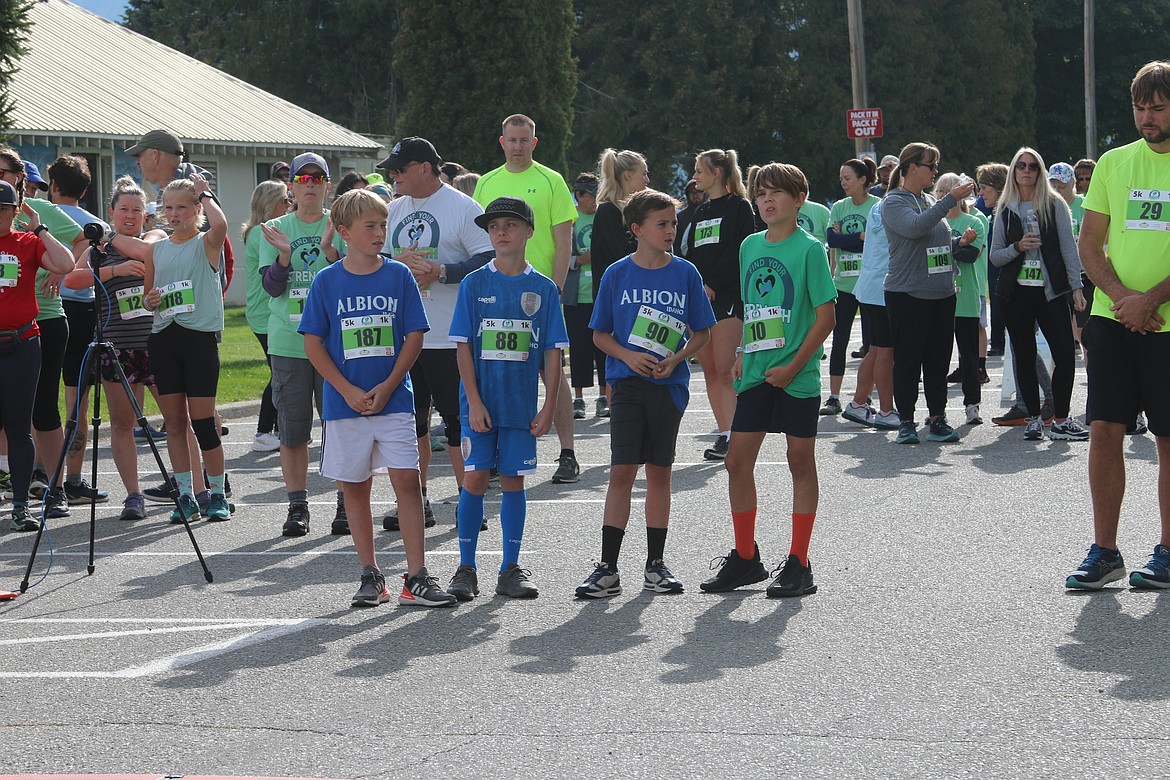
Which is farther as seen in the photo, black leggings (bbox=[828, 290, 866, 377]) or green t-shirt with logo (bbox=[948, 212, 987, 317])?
black leggings (bbox=[828, 290, 866, 377])

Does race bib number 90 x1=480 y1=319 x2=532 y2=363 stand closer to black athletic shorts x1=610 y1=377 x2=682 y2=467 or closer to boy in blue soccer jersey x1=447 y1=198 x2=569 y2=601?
boy in blue soccer jersey x1=447 y1=198 x2=569 y2=601

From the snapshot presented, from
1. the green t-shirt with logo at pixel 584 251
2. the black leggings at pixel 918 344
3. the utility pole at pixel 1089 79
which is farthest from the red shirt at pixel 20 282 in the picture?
the utility pole at pixel 1089 79

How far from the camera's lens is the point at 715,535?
331 inches

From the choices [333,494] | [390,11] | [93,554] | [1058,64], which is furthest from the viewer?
[1058,64]

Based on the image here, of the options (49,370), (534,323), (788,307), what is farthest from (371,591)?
(49,370)

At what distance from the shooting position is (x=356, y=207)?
6.94 metres

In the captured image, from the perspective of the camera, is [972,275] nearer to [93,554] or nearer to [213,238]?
[213,238]

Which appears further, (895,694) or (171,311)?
(171,311)

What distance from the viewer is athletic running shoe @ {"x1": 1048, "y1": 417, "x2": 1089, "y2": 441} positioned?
1189cm

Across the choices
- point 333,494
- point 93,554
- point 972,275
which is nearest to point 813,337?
point 93,554

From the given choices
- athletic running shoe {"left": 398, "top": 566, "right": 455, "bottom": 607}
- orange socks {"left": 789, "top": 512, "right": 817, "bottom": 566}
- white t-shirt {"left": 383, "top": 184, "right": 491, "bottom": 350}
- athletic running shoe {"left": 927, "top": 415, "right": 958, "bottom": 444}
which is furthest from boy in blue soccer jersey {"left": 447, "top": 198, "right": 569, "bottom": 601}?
athletic running shoe {"left": 927, "top": 415, "right": 958, "bottom": 444}

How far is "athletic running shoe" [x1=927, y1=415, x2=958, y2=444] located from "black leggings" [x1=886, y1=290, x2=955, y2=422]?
61mm

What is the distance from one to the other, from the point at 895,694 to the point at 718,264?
19.9 feet

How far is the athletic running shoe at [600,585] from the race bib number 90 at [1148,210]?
2.74 meters
